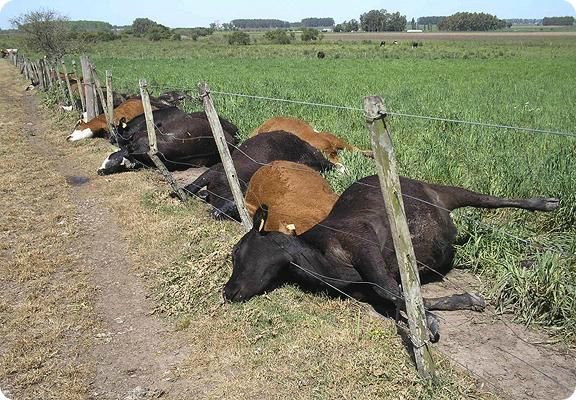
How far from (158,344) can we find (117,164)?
242 inches

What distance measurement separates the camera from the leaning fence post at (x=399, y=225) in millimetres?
3111

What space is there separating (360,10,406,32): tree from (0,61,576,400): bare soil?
487ft

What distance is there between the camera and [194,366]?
392 centimetres

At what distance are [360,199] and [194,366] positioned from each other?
2.26 m

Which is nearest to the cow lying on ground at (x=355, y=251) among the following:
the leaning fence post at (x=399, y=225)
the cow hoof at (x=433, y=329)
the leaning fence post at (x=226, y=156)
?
the cow hoof at (x=433, y=329)

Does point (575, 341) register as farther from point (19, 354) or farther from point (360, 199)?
point (19, 354)

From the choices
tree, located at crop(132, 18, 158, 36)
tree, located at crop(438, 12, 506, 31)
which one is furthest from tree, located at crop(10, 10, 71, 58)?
tree, located at crop(438, 12, 506, 31)

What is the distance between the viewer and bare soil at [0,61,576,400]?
359 cm

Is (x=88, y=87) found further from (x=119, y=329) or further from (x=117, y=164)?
(x=119, y=329)

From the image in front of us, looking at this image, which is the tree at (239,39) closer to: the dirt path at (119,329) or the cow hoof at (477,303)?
the dirt path at (119,329)

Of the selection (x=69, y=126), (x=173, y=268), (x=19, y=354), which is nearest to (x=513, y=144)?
(x=173, y=268)

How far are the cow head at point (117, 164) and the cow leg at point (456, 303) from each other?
7033mm

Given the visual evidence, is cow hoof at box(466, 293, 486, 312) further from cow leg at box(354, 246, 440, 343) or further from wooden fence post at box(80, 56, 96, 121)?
wooden fence post at box(80, 56, 96, 121)

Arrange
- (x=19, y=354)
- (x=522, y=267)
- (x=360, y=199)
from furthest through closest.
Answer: (x=360, y=199) → (x=522, y=267) → (x=19, y=354)
